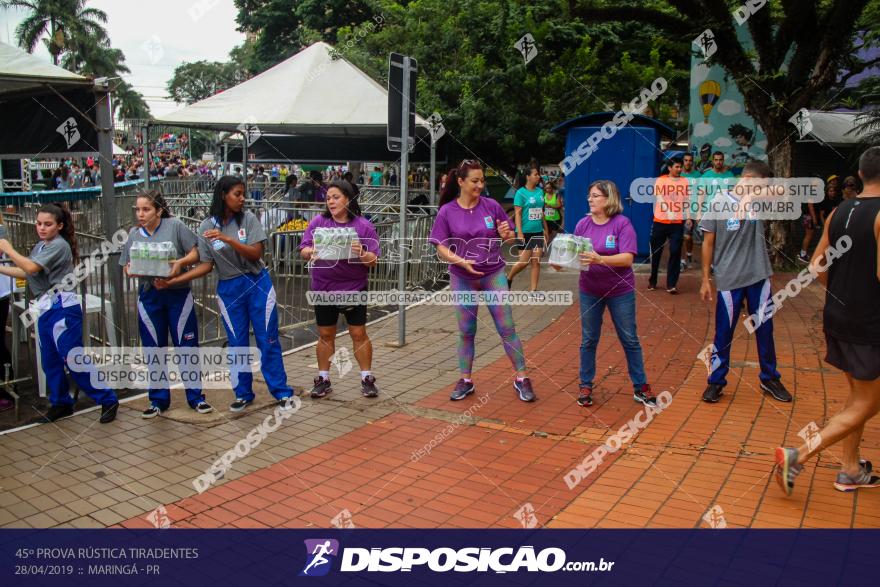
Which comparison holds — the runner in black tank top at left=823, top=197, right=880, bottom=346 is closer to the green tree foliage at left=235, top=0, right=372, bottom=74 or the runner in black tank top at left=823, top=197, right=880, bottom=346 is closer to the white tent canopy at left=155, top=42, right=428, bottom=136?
the white tent canopy at left=155, top=42, right=428, bottom=136

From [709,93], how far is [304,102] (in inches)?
345

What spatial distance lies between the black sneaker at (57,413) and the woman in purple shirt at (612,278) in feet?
13.2

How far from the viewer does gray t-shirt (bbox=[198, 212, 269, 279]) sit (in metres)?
6.02

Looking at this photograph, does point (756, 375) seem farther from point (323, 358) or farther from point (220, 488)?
point (220, 488)

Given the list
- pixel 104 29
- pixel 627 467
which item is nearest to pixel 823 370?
pixel 627 467

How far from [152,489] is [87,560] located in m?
0.84

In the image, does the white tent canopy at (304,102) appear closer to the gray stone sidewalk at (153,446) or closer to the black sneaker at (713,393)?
the gray stone sidewalk at (153,446)

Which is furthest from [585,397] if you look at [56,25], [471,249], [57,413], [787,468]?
[56,25]

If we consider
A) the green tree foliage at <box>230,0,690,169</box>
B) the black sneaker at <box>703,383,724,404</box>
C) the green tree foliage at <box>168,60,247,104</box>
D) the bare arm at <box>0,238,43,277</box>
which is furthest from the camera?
the green tree foliage at <box>168,60,247,104</box>

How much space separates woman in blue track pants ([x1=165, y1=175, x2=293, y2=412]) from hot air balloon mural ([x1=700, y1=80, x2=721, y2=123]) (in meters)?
13.1

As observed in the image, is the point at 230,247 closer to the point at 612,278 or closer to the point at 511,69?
the point at 612,278

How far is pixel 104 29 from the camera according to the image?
54281mm

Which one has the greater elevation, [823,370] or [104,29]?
[104,29]

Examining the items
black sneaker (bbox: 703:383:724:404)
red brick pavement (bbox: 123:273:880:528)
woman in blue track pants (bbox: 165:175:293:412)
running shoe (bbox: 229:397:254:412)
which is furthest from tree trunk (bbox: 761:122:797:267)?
running shoe (bbox: 229:397:254:412)
